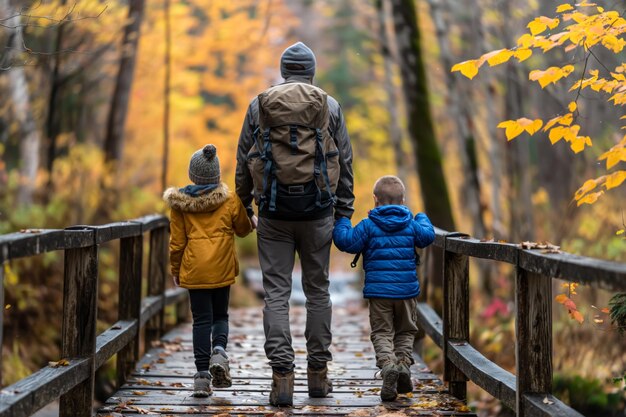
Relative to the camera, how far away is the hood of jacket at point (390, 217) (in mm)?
5606

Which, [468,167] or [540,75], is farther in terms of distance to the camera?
[468,167]

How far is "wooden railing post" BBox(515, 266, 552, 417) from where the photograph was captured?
4320 mm

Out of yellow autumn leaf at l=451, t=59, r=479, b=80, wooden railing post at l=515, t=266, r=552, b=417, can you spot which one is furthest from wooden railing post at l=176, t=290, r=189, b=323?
wooden railing post at l=515, t=266, r=552, b=417

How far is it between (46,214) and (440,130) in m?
19.4

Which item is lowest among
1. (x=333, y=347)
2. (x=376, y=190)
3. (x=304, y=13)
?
(x=333, y=347)

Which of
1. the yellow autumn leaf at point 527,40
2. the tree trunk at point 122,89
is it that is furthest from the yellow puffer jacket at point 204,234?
the tree trunk at point 122,89

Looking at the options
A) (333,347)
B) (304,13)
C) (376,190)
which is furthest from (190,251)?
(304,13)

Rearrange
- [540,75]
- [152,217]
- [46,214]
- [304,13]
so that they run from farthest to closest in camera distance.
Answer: [304,13] → [46,214] → [152,217] → [540,75]

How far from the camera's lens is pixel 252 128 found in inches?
215

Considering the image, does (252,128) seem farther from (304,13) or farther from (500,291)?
(304,13)

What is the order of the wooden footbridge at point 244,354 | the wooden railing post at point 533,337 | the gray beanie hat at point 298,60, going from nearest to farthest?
1. the wooden footbridge at point 244,354
2. the wooden railing post at point 533,337
3. the gray beanie hat at point 298,60

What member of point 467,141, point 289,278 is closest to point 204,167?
point 289,278

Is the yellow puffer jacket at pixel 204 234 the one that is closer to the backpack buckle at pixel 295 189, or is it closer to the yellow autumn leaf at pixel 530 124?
the backpack buckle at pixel 295 189

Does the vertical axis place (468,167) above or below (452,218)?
above
